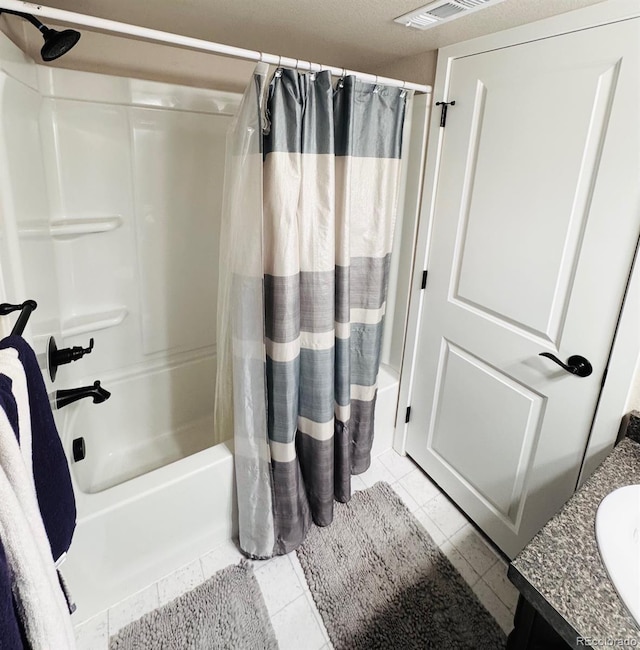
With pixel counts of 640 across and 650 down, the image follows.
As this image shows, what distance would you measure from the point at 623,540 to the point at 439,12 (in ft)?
4.89

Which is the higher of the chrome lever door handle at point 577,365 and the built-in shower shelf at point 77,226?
the built-in shower shelf at point 77,226

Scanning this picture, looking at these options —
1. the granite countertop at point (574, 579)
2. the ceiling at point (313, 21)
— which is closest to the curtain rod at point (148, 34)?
the ceiling at point (313, 21)

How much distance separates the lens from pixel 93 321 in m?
1.78

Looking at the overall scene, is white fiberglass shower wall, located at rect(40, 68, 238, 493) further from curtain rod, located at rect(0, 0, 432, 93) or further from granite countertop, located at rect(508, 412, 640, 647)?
granite countertop, located at rect(508, 412, 640, 647)

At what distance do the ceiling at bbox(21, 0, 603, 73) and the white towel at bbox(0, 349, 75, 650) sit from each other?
4.38 ft

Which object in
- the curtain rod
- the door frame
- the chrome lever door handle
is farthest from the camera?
the chrome lever door handle

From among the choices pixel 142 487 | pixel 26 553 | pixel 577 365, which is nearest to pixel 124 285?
pixel 142 487

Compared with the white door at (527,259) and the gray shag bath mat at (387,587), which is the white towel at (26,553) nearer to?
the gray shag bath mat at (387,587)

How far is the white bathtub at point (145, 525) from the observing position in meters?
1.27

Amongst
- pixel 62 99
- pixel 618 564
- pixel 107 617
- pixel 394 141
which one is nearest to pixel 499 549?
pixel 618 564

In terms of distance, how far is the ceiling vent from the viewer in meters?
1.11

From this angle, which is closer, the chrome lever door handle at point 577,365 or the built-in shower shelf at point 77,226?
the chrome lever door handle at point 577,365

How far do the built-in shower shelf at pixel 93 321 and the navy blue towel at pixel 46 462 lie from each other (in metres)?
0.95

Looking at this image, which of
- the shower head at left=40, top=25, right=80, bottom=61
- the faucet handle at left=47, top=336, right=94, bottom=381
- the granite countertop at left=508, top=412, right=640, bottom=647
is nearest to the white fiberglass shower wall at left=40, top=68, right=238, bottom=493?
the faucet handle at left=47, top=336, right=94, bottom=381
